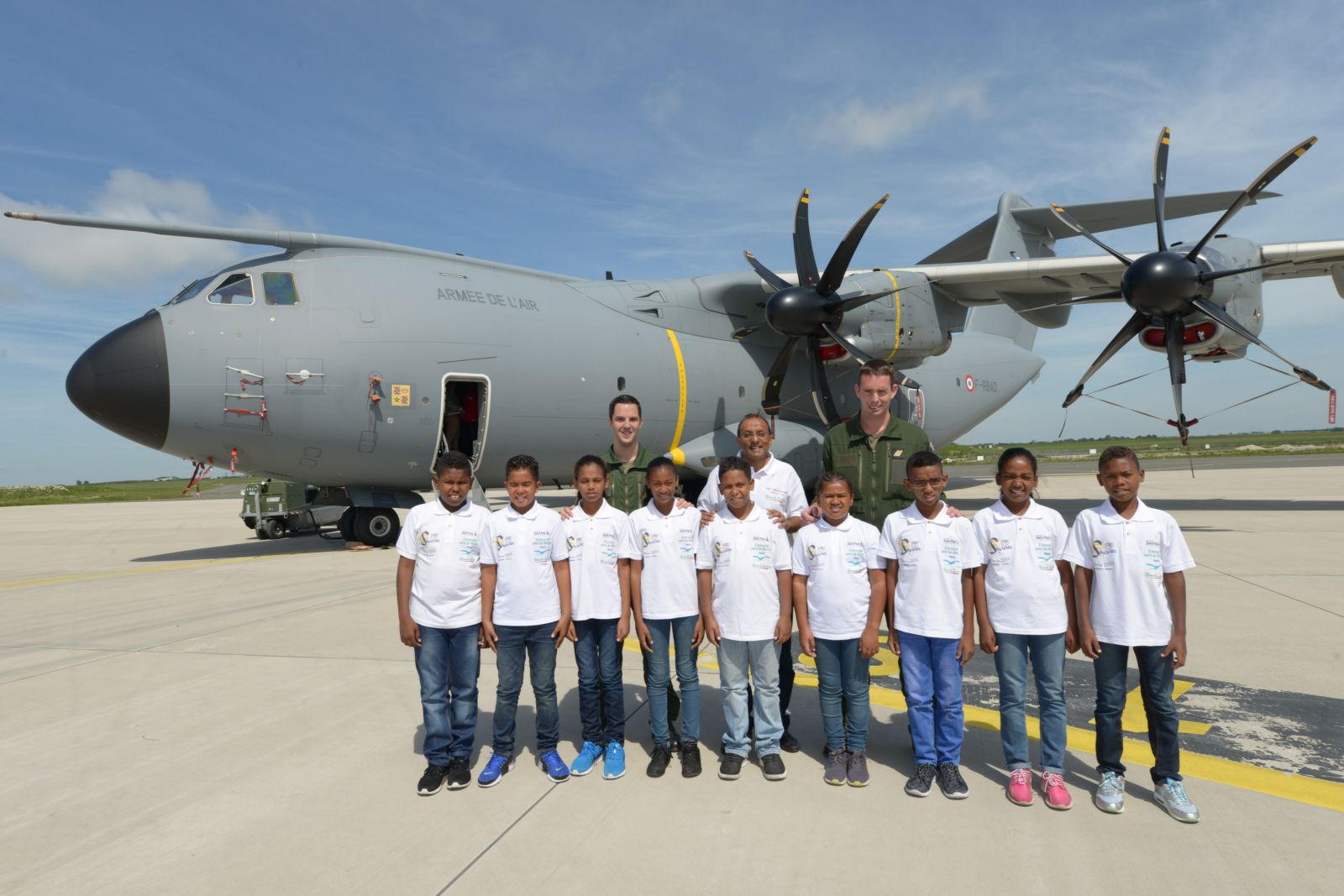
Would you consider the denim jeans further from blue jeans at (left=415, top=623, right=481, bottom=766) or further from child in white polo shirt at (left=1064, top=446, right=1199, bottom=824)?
blue jeans at (left=415, top=623, right=481, bottom=766)

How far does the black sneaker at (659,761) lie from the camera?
12.4ft

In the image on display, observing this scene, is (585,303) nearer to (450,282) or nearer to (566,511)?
(450,282)

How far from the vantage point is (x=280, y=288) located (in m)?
9.88

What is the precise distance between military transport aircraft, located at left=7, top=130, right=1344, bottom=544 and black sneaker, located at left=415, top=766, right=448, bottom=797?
23.8ft

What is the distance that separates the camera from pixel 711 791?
3.59 metres

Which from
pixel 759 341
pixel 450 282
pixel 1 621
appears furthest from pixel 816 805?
pixel 759 341

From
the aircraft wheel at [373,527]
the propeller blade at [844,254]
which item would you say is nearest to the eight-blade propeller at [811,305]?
the propeller blade at [844,254]

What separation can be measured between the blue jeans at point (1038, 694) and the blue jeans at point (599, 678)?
74.2 inches

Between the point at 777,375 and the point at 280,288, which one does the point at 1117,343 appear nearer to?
the point at 777,375

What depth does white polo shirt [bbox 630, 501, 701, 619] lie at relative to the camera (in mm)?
4000

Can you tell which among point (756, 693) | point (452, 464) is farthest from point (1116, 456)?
point (452, 464)

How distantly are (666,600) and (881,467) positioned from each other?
172 centimetres

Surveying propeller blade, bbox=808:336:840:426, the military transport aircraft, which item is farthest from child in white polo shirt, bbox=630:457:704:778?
propeller blade, bbox=808:336:840:426

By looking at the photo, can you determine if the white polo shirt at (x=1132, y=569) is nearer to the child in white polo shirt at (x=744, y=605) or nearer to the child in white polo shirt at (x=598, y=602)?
the child in white polo shirt at (x=744, y=605)
